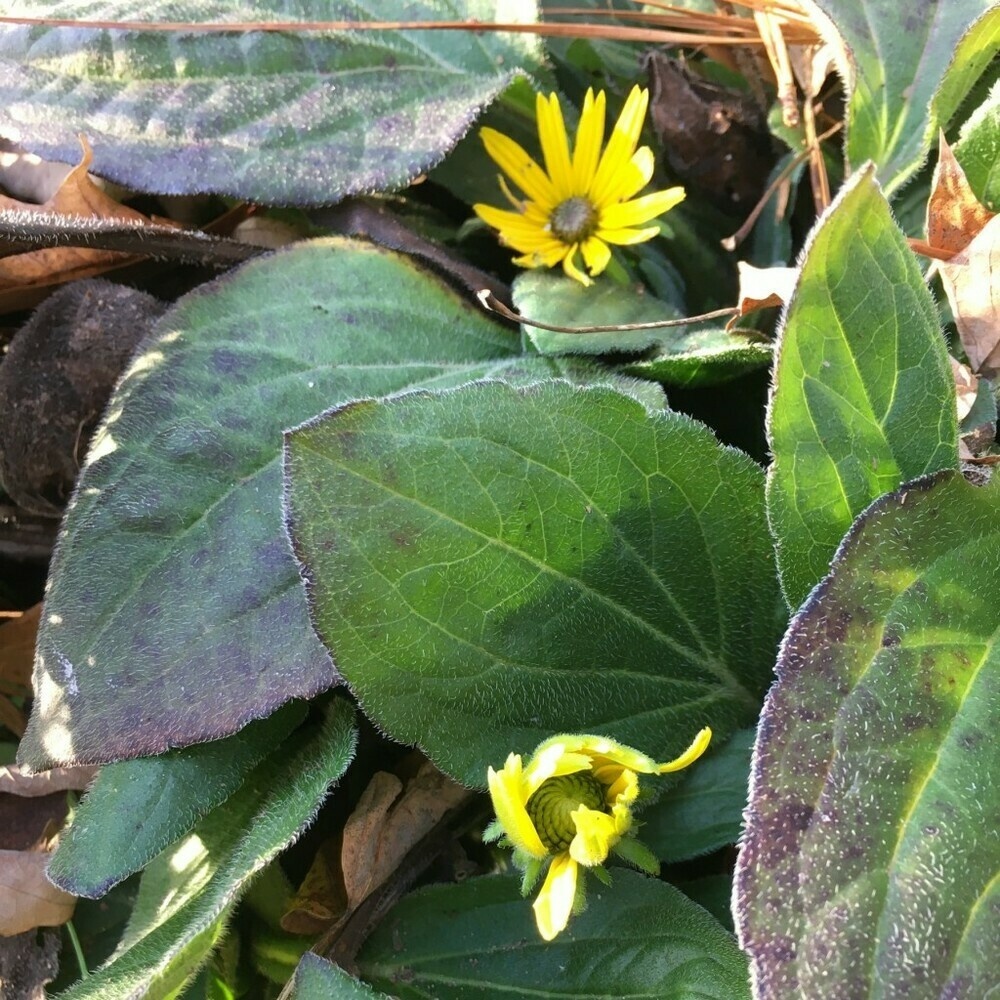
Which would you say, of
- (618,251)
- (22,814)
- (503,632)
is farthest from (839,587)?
(22,814)

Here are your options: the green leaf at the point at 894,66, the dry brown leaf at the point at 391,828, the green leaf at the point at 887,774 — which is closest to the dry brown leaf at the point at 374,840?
the dry brown leaf at the point at 391,828

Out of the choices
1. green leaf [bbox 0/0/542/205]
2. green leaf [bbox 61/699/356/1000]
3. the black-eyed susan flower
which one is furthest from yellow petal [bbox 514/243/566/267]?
green leaf [bbox 61/699/356/1000]

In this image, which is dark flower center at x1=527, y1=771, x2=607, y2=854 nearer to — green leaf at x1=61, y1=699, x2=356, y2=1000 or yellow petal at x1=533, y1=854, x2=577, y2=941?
yellow petal at x1=533, y1=854, x2=577, y2=941

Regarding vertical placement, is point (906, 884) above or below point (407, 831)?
above

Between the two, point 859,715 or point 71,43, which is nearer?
point 859,715

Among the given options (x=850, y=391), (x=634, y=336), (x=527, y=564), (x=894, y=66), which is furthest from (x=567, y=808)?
(x=894, y=66)

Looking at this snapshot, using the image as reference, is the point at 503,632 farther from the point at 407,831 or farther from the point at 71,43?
the point at 71,43

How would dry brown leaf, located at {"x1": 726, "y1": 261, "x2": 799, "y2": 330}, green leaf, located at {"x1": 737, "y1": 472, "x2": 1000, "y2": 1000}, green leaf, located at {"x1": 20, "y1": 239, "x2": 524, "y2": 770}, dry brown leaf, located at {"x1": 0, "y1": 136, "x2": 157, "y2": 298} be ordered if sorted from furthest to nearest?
dry brown leaf, located at {"x1": 0, "y1": 136, "x2": 157, "y2": 298} < dry brown leaf, located at {"x1": 726, "y1": 261, "x2": 799, "y2": 330} < green leaf, located at {"x1": 20, "y1": 239, "x2": 524, "y2": 770} < green leaf, located at {"x1": 737, "y1": 472, "x2": 1000, "y2": 1000}
